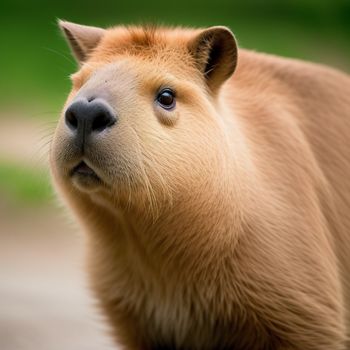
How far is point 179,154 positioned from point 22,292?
10.1ft

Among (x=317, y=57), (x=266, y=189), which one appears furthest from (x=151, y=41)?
(x=317, y=57)

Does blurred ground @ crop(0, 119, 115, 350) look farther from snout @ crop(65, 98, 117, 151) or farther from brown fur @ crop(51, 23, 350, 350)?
snout @ crop(65, 98, 117, 151)

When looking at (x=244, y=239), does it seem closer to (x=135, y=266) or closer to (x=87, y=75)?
(x=135, y=266)

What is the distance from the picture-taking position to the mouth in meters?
4.58

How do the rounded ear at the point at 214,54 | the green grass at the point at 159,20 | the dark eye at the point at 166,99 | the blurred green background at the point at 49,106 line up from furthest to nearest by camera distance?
the green grass at the point at 159,20, the blurred green background at the point at 49,106, the rounded ear at the point at 214,54, the dark eye at the point at 166,99

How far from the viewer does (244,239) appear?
199 inches

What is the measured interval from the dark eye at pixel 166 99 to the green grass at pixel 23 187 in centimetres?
618

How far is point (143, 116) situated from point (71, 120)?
Result: 331 mm

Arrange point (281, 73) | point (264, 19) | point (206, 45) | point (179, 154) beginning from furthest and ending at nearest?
point (264, 19), point (281, 73), point (206, 45), point (179, 154)

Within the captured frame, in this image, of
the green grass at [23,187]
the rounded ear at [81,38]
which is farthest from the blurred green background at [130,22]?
the rounded ear at [81,38]

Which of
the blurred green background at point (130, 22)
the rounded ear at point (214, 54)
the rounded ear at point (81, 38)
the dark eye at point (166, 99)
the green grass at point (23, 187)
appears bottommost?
the dark eye at point (166, 99)

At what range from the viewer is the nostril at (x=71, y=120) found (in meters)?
4.52

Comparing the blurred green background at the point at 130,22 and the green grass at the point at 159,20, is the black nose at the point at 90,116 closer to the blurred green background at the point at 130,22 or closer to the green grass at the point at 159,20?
the blurred green background at the point at 130,22

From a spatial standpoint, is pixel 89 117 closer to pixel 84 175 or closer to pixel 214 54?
pixel 84 175
